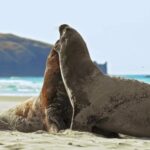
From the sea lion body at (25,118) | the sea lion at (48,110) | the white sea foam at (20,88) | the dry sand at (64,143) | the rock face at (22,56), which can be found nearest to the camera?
the dry sand at (64,143)

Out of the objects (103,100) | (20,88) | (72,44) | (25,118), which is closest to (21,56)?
(20,88)

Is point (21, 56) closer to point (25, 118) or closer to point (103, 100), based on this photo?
point (25, 118)

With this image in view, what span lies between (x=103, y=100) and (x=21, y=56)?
4022 inches

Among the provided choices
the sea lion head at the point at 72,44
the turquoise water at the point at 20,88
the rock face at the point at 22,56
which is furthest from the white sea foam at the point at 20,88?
the rock face at the point at 22,56

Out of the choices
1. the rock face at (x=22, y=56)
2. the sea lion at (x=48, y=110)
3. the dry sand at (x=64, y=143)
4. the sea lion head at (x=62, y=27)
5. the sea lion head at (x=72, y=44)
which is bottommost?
the dry sand at (x=64, y=143)

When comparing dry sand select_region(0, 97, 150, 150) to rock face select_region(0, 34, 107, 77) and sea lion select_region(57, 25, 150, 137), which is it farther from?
rock face select_region(0, 34, 107, 77)

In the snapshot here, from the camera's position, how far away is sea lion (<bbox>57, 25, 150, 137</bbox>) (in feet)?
23.9

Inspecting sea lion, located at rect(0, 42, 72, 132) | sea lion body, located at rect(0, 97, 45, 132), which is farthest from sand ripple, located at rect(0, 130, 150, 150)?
sea lion body, located at rect(0, 97, 45, 132)

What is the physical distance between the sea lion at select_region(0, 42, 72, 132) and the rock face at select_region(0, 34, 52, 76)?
91.3 m

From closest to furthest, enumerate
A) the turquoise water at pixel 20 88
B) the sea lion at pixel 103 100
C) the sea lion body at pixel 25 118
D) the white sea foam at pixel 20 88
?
the sea lion at pixel 103 100, the sea lion body at pixel 25 118, the turquoise water at pixel 20 88, the white sea foam at pixel 20 88

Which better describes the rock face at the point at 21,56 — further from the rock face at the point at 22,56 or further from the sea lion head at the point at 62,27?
the sea lion head at the point at 62,27

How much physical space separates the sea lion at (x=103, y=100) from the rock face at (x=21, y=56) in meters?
92.1

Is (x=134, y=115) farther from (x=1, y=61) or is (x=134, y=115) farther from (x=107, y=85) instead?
(x=1, y=61)

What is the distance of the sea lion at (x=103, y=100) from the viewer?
729cm
